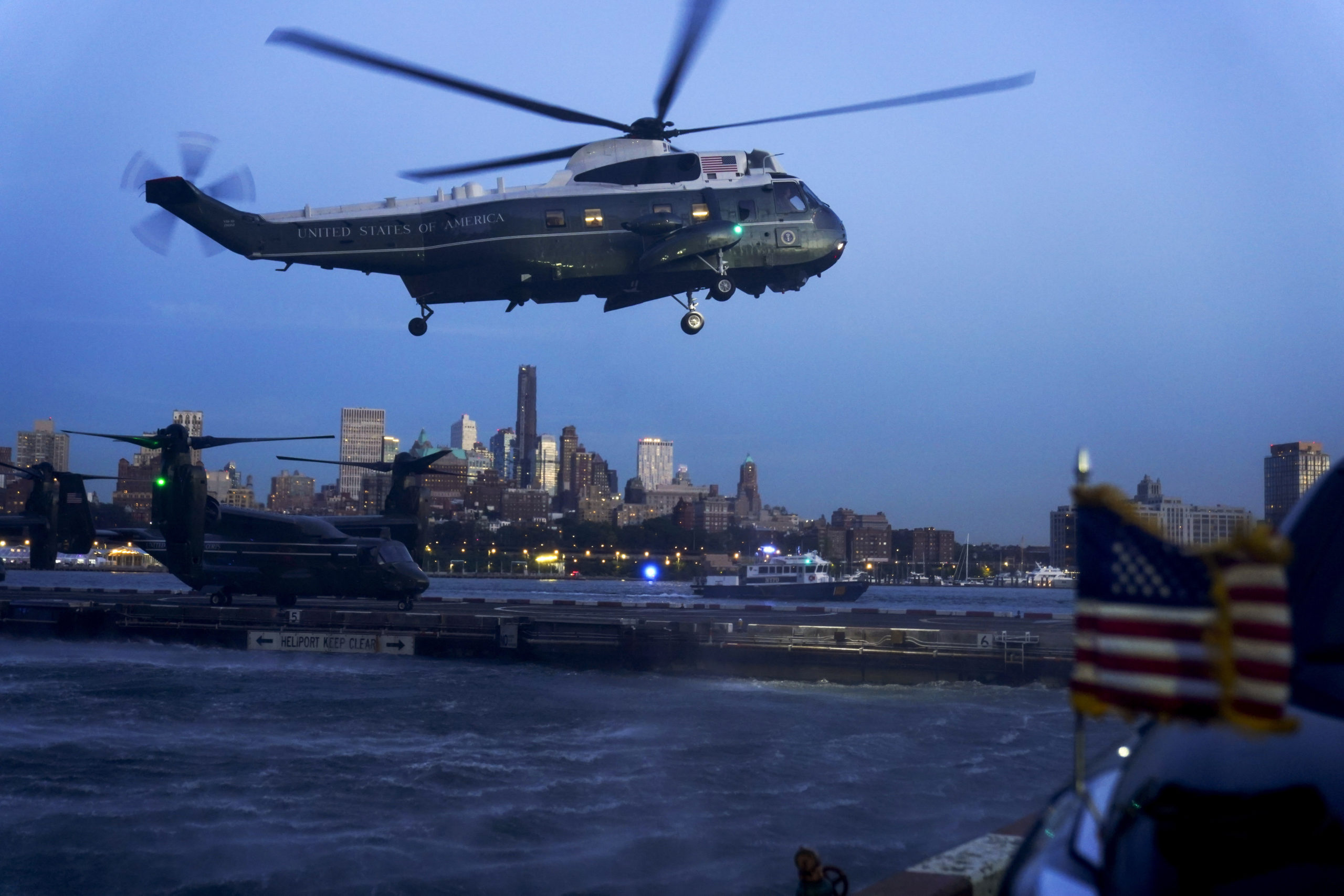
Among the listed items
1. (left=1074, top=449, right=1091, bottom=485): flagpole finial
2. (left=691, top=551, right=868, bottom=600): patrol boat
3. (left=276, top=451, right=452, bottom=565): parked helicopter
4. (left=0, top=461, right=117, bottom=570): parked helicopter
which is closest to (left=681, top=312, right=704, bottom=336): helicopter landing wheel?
(left=1074, top=449, right=1091, bottom=485): flagpole finial

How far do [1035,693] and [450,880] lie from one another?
20.5m

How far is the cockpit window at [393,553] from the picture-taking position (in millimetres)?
39156

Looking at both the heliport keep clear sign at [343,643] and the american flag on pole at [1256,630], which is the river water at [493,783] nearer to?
the heliport keep clear sign at [343,643]

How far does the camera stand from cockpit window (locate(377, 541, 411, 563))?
3916cm

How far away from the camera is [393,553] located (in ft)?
130

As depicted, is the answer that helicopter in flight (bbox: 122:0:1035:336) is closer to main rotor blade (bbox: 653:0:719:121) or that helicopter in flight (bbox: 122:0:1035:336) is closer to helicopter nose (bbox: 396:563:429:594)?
main rotor blade (bbox: 653:0:719:121)

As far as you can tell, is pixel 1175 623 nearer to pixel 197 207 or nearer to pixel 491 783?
pixel 491 783

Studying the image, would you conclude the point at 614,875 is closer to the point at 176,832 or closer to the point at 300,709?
the point at 176,832

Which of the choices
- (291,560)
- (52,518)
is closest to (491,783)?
(291,560)

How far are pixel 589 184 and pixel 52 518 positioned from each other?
38171 mm

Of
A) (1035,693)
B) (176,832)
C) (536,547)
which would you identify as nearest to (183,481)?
(176,832)

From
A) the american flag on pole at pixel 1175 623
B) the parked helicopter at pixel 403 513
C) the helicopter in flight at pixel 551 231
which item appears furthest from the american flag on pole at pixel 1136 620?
the parked helicopter at pixel 403 513

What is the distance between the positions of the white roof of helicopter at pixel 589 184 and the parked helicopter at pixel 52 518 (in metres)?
30.5

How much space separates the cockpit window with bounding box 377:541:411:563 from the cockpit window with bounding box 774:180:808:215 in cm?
2369
